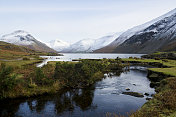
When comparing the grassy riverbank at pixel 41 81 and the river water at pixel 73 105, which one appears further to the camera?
the grassy riverbank at pixel 41 81

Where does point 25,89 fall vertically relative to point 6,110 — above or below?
above

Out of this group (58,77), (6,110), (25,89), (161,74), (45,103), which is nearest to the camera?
(6,110)

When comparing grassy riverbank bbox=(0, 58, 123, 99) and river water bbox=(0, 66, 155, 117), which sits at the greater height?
grassy riverbank bbox=(0, 58, 123, 99)

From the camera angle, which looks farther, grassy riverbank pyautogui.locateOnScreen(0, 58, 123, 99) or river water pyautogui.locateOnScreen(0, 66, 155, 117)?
grassy riverbank pyautogui.locateOnScreen(0, 58, 123, 99)

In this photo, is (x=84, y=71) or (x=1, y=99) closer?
(x=1, y=99)

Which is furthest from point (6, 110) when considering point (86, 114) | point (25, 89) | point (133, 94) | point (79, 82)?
point (133, 94)

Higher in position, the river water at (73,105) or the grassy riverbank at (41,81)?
the grassy riverbank at (41,81)

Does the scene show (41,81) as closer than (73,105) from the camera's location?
No

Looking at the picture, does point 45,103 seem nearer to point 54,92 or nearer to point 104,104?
point 54,92

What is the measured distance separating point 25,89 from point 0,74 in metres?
6.62

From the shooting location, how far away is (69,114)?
83.1 ft

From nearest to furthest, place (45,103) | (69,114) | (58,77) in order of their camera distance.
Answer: (69,114) < (45,103) < (58,77)

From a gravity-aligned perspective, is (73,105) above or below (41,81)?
below

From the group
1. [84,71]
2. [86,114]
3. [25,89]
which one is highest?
[84,71]
